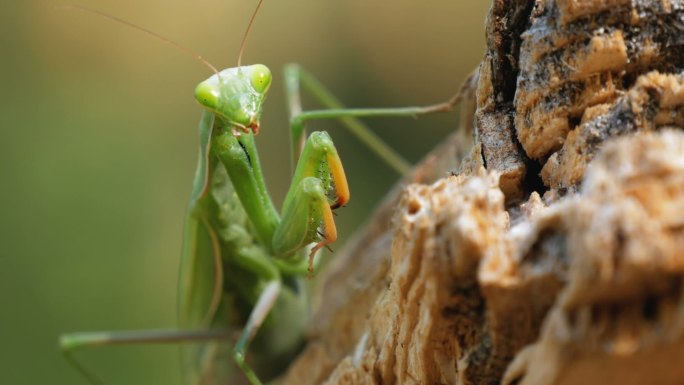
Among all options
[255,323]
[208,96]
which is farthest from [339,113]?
[255,323]

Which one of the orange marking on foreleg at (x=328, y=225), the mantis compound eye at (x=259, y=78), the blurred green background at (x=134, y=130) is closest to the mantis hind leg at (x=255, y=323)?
the orange marking on foreleg at (x=328, y=225)

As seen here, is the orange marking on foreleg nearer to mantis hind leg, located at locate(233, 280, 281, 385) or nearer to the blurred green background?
mantis hind leg, located at locate(233, 280, 281, 385)

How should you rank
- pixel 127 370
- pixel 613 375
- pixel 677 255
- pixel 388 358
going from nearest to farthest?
pixel 677 255, pixel 613 375, pixel 388 358, pixel 127 370

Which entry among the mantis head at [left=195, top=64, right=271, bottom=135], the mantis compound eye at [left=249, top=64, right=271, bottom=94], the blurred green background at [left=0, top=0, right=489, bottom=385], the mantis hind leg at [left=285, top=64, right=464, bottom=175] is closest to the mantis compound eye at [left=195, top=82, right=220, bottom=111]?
the mantis head at [left=195, top=64, right=271, bottom=135]

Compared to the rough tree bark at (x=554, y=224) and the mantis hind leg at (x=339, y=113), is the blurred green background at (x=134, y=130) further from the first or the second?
the rough tree bark at (x=554, y=224)

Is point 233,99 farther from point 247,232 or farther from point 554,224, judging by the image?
point 554,224

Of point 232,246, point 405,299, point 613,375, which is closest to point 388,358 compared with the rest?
point 405,299

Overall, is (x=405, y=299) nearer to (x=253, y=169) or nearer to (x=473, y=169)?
A: (x=473, y=169)
